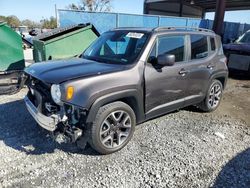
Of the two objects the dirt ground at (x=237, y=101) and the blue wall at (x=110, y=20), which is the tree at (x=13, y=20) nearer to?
the blue wall at (x=110, y=20)

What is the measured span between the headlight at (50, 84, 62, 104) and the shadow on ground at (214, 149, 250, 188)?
7.36ft

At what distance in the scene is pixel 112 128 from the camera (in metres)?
3.66

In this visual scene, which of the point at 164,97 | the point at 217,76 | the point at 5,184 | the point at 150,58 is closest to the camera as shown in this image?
the point at 5,184

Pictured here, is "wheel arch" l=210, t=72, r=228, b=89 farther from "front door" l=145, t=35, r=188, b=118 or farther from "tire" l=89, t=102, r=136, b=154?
"tire" l=89, t=102, r=136, b=154

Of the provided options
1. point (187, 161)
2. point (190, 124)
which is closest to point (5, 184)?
point (187, 161)

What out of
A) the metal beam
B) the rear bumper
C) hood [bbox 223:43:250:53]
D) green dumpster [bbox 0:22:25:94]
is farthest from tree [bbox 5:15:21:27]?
the rear bumper

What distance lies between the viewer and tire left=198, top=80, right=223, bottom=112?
534 cm

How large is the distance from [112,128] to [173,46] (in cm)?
180

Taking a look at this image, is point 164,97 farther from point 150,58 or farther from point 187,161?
point 187,161

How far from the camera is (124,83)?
3588mm

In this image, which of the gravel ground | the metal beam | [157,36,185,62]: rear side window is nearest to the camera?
the gravel ground

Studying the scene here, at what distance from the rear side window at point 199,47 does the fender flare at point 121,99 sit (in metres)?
1.57

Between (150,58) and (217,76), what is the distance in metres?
2.14

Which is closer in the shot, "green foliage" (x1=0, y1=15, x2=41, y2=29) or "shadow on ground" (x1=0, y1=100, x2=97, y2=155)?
"shadow on ground" (x1=0, y1=100, x2=97, y2=155)
